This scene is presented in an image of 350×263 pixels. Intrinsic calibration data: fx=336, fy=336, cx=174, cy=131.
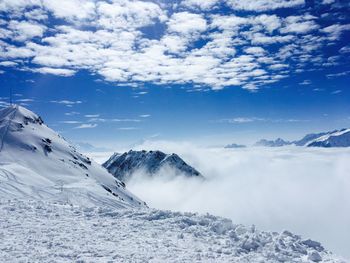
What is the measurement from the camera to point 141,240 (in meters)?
16.2

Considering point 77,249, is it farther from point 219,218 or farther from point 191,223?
point 219,218

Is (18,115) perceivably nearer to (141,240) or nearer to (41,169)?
(41,169)

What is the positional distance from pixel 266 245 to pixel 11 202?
17685mm

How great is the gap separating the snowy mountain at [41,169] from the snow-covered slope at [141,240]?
13571 mm

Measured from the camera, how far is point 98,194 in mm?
50500

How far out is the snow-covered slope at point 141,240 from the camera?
13719mm

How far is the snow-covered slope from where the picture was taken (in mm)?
13719

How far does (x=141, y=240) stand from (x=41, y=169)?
50863 millimetres

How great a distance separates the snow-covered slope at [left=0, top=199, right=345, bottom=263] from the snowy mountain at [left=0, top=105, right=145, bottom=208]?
44.5ft

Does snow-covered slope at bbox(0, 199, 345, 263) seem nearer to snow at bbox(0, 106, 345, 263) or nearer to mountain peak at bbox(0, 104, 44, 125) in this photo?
snow at bbox(0, 106, 345, 263)

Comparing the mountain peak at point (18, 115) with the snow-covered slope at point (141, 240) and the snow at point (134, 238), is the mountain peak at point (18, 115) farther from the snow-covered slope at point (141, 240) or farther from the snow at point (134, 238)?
the snow-covered slope at point (141, 240)

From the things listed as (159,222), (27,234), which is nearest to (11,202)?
(27,234)

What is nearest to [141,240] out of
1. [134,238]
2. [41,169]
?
[134,238]

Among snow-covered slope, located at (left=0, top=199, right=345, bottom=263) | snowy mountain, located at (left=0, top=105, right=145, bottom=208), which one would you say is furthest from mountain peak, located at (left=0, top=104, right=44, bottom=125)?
snow-covered slope, located at (left=0, top=199, right=345, bottom=263)
